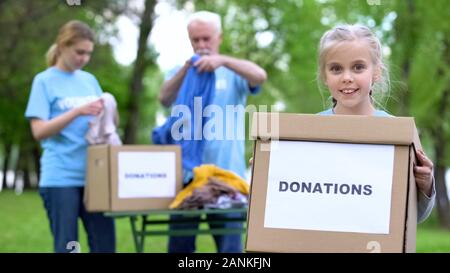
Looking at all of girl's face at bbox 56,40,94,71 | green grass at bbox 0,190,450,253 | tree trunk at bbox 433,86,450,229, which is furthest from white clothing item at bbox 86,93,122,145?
tree trunk at bbox 433,86,450,229

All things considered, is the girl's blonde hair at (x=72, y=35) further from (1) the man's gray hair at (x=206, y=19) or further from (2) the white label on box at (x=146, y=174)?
(2) the white label on box at (x=146, y=174)

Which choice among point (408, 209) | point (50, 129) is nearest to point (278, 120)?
point (408, 209)

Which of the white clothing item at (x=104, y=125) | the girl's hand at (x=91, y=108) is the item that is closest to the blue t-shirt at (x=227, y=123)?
the white clothing item at (x=104, y=125)

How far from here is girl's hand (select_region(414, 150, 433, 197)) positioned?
2.50m

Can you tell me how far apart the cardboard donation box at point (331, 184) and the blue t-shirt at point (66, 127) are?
2533 millimetres

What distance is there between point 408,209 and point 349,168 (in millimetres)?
209

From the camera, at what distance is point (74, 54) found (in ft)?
15.8

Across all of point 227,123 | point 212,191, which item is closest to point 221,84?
point 227,123

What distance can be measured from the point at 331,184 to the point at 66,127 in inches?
108

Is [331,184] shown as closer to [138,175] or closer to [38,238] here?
[138,175]

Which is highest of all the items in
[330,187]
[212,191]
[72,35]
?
[72,35]

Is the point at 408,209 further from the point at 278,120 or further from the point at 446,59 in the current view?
the point at 446,59

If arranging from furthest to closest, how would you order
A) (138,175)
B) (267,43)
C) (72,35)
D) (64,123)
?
(267,43), (138,175), (72,35), (64,123)

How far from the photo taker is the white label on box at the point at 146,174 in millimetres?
5098
